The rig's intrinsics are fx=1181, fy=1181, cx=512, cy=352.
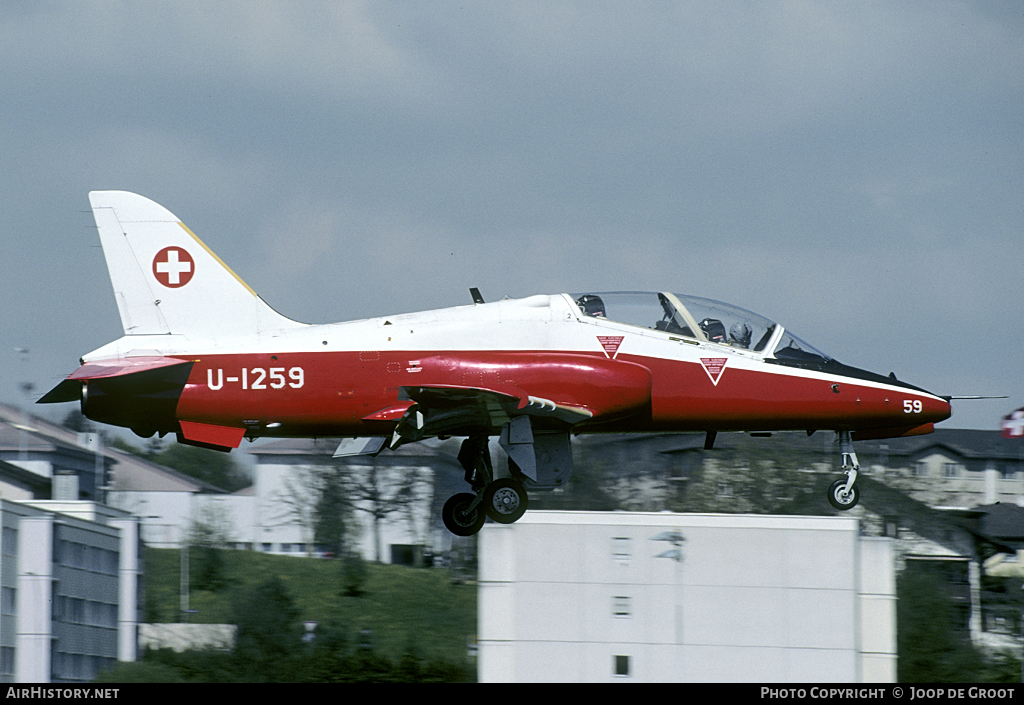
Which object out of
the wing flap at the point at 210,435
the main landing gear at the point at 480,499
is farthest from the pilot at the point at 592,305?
the wing flap at the point at 210,435

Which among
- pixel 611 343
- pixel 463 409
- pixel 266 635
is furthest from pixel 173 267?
pixel 266 635

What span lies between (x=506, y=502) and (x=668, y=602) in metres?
14.3

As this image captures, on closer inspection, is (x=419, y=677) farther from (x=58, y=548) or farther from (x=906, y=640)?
(x=906, y=640)

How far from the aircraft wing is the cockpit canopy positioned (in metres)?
1.93

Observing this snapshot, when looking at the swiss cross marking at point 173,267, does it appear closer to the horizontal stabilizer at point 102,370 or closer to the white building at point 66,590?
the horizontal stabilizer at point 102,370

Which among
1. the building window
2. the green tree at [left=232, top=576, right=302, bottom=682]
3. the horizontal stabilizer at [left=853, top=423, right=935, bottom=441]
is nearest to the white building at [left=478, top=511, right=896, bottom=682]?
the horizontal stabilizer at [left=853, top=423, right=935, bottom=441]

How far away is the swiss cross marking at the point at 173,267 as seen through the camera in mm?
19766

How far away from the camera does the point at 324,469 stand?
59.9 m

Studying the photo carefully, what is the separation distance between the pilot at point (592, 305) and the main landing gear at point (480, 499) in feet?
9.22

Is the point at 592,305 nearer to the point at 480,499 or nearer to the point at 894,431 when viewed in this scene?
the point at 480,499

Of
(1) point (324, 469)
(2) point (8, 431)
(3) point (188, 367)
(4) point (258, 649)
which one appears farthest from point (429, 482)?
(3) point (188, 367)

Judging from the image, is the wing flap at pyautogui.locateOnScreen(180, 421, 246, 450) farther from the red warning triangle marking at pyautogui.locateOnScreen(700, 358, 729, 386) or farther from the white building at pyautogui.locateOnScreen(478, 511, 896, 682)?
the white building at pyautogui.locateOnScreen(478, 511, 896, 682)

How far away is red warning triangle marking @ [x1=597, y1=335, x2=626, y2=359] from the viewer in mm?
19109

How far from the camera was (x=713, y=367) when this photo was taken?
19312 mm
